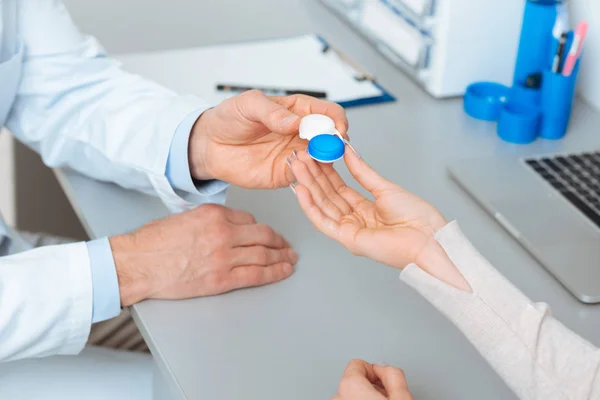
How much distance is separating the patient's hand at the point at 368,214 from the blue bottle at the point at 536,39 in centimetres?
50

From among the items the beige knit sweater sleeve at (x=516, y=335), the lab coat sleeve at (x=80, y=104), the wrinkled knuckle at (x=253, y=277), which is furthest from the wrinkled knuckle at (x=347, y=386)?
the lab coat sleeve at (x=80, y=104)

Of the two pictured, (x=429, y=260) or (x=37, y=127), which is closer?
(x=429, y=260)

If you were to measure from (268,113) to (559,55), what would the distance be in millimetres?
552

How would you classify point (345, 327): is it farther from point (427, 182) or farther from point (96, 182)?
point (96, 182)

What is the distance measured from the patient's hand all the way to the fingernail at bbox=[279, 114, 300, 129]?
0.05 m

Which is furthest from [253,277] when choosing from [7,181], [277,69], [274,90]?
[7,181]

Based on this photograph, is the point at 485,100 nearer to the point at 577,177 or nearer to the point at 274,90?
the point at 577,177

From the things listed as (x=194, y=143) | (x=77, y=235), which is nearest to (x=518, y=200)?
(x=194, y=143)

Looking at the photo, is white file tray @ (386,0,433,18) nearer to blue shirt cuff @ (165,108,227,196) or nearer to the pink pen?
the pink pen

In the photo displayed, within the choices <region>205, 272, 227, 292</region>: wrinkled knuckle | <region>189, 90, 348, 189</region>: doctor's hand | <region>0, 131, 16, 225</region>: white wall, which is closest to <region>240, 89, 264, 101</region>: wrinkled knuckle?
<region>189, 90, 348, 189</region>: doctor's hand

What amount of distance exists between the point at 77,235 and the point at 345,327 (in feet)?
3.95

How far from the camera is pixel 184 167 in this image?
3.67 ft

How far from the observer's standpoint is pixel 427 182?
47.9 inches

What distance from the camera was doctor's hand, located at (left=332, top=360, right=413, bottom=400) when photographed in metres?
0.81
